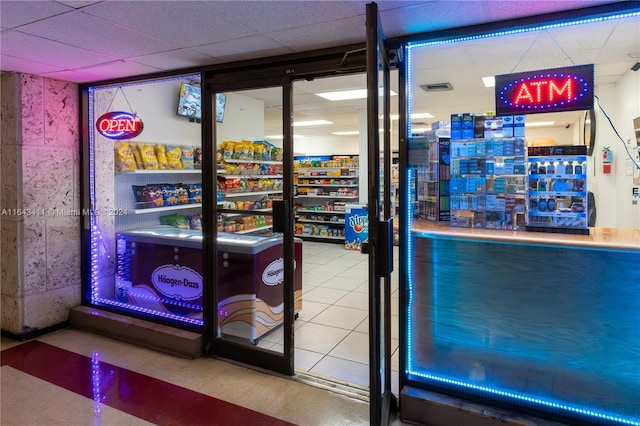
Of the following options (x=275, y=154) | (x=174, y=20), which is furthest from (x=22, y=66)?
(x=275, y=154)

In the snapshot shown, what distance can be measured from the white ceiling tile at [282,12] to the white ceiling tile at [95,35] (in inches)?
33.6

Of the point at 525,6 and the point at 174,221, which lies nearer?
the point at 525,6

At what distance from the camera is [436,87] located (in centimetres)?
575

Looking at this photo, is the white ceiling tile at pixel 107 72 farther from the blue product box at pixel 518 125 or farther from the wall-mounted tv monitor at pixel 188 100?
the blue product box at pixel 518 125

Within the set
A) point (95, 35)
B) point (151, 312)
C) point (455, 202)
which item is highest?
point (95, 35)

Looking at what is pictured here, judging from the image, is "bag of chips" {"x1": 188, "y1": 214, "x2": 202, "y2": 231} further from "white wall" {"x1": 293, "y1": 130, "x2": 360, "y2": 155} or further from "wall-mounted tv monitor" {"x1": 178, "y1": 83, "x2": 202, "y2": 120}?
"white wall" {"x1": 293, "y1": 130, "x2": 360, "y2": 155}

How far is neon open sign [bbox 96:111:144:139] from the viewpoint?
152 inches

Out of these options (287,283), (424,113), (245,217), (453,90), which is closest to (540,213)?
(287,283)

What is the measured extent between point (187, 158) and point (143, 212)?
0.87m

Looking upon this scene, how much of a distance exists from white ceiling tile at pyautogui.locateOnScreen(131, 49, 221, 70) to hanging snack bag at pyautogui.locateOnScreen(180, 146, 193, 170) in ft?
4.31

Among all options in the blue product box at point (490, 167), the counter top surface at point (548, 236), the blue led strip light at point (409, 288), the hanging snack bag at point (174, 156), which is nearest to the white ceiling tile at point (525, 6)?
the blue product box at point (490, 167)

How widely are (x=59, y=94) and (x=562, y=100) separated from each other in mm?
4690

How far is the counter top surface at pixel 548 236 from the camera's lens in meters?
2.58

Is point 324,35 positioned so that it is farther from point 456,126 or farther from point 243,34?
point 456,126
